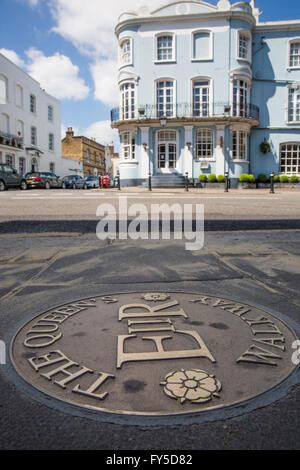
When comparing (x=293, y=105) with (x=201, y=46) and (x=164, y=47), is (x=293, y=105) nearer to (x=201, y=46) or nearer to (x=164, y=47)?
(x=201, y=46)

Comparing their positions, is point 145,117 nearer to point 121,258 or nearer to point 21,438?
point 121,258

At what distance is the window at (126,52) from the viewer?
2619cm

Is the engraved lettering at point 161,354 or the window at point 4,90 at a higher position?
the window at point 4,90

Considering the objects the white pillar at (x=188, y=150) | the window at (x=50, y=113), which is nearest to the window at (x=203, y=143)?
the white pillar at (x=188, y=150)

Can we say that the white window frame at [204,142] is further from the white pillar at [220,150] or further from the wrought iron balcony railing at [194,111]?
the wrought iron balcony railing at [194,111]

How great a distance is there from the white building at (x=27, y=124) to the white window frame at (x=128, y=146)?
10.3 m

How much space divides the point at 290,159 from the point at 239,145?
4139mm

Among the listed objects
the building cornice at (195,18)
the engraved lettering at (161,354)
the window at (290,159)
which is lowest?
the engraved lettering at (161,354)

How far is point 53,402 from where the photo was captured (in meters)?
1.33

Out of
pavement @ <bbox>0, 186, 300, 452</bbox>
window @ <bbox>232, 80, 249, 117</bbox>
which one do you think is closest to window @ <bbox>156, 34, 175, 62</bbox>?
window @ <bbox>232, 80, 249, 117</bbox>

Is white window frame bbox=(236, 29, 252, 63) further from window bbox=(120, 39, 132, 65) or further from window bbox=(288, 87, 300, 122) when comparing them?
window bbox=(120, 39, 132, 65)

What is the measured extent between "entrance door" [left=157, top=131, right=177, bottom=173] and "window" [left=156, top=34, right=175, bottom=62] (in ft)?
16.5

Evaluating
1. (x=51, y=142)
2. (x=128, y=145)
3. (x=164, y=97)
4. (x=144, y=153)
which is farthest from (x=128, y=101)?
(x=51, y=142)
